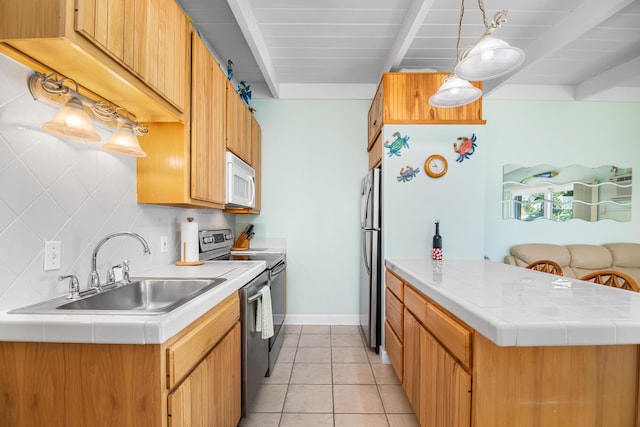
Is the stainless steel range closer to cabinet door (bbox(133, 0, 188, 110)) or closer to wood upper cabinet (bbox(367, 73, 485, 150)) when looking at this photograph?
cabinet door (bbox(133, 0, 188, 110))

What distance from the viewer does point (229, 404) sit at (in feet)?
4.83

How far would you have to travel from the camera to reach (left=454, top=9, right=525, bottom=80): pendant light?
1.37 m

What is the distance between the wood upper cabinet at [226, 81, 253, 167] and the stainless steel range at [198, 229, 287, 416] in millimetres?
729

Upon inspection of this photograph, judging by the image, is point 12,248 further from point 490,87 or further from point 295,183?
point 490,87

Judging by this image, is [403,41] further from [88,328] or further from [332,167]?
[88,328]

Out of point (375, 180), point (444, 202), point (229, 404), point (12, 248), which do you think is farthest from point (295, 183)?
point (12, 248)

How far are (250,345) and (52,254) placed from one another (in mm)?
1105

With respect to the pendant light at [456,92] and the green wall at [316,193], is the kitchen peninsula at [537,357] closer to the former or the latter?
the pendant light at [456,92]

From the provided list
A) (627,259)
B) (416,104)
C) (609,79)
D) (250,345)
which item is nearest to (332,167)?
(416,104)

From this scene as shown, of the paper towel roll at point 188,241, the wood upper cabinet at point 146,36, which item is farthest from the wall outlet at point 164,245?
the wood upper cabinet at point 146,36

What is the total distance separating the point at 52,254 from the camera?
1.13 metres

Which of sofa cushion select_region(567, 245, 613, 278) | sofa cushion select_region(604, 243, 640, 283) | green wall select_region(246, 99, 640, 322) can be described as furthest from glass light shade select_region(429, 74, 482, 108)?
sofa cushion select_region(604, 243, 640, 283)

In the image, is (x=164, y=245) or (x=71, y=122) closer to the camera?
(x=71, y=122)

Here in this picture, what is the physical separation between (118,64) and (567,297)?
1.96m
